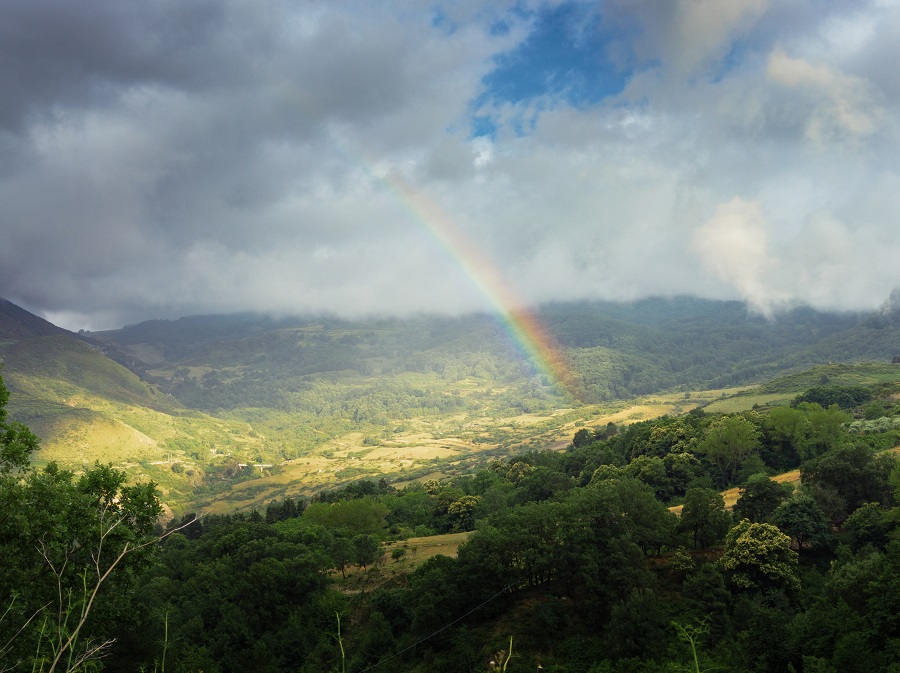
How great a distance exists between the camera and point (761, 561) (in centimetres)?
3219

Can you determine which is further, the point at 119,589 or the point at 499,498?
the point at 499,498

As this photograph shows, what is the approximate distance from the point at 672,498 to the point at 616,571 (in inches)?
1200

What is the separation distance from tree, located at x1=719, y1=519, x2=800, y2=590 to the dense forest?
4.7 inches

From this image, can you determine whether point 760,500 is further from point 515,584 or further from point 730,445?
point 730,445

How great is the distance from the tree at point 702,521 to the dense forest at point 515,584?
160 mm

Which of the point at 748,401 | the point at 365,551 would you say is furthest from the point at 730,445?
the point at 748,401

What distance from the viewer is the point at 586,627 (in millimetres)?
33156

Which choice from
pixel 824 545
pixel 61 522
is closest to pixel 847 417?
pixel 824 545

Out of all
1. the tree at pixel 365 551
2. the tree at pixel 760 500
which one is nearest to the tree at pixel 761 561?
the tree at pixel 760 500

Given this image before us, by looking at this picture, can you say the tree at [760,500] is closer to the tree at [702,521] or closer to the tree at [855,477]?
the tree at [702,521]

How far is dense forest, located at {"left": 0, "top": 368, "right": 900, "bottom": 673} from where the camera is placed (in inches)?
744

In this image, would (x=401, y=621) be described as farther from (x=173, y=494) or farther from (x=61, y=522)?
(x=173, y=494)

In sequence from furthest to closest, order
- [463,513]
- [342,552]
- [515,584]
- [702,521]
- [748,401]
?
[748,401] < [463,513] < [342,552] < [702,521] < [515,584]

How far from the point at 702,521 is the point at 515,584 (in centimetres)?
1508
